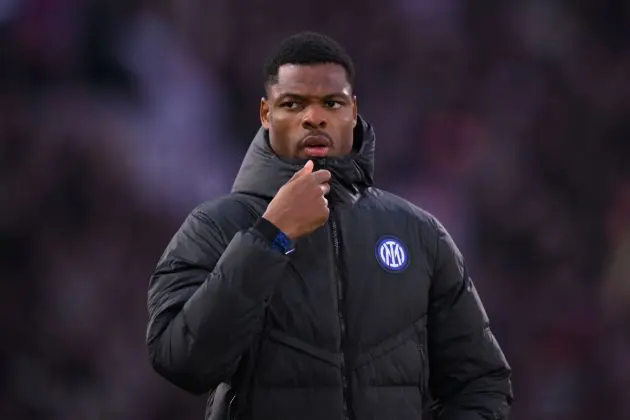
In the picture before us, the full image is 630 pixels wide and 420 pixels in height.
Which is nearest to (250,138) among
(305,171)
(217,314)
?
(305,171)

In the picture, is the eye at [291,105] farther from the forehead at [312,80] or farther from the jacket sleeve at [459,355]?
the jacket sleeve at [459,355]

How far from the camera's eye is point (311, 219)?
5.52 ft

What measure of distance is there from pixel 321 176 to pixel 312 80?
20cm

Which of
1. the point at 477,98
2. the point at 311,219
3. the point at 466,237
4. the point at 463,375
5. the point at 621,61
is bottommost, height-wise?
the point at 463,375

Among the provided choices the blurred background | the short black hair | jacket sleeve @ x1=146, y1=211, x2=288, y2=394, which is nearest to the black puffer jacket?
jacket sleeve @ x1=146, y1=211, x2=288, y2=394

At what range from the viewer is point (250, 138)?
4.50 metres

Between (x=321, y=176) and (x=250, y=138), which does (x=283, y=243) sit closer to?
(x=321, y=176)

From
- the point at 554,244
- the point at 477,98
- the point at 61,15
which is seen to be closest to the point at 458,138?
the point at 477,98

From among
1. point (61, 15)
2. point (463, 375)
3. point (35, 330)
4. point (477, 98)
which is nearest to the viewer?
point (463, 375)

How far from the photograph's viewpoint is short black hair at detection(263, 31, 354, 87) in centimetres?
185

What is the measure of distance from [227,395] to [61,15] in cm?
286

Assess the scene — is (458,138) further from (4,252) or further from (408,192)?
(4,252)

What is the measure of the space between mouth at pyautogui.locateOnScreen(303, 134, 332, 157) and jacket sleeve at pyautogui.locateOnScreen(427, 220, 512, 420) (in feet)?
0.78

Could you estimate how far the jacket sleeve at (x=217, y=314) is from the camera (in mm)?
1613
